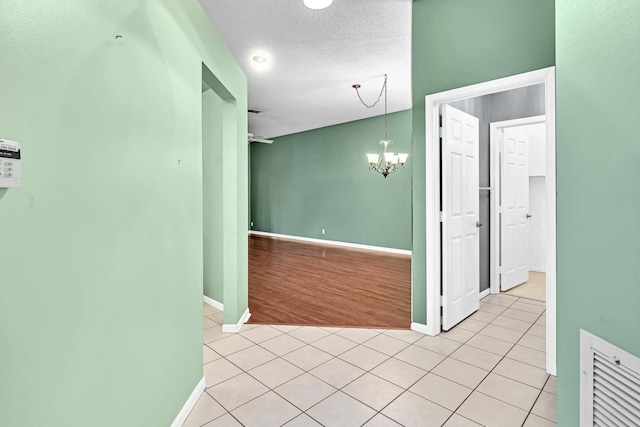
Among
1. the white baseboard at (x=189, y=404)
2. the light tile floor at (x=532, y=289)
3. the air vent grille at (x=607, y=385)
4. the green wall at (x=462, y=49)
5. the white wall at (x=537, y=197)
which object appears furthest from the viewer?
the white wall at (x=537, y=197)

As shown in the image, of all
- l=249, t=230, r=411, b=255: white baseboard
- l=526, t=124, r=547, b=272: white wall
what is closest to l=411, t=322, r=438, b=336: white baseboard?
l=526, t=124, r=547, b=272: white wall

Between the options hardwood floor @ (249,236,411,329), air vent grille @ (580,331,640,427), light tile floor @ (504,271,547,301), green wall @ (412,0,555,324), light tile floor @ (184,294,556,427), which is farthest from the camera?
light tile floor @ (504,271,547,301)

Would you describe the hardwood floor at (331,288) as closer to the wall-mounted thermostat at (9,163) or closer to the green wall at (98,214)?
the green wall at (98,214)

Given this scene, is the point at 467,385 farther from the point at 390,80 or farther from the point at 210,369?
the point at 390,80

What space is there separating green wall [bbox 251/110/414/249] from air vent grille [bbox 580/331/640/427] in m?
5.61

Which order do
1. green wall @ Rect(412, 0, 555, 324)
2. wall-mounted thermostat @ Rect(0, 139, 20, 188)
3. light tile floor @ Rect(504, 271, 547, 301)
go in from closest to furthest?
1. wall-mounted thermostat @ Rect(0, 139, 20, 188)
2. green wall @ Rect(412, 0, 555, 324)
3. light tile floor @ Rect(504, 271, 547, 301)

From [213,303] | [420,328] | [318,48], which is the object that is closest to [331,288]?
[213,303]

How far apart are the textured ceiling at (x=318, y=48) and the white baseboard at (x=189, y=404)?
3.12 metres

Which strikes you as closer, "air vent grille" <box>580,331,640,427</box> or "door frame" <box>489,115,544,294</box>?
"air vent grille" <box>580,331,640,427</box>

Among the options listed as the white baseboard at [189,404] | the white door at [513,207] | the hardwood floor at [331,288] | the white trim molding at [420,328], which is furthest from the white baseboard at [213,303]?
the white door at [513,207]

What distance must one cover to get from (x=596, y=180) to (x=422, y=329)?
7.18 feet

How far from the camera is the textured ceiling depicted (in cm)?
309

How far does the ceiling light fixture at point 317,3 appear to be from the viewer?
114 inches

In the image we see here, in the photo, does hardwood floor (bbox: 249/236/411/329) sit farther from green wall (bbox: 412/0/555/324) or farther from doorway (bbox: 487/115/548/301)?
doorway (bbox: 487/115/548/301)
